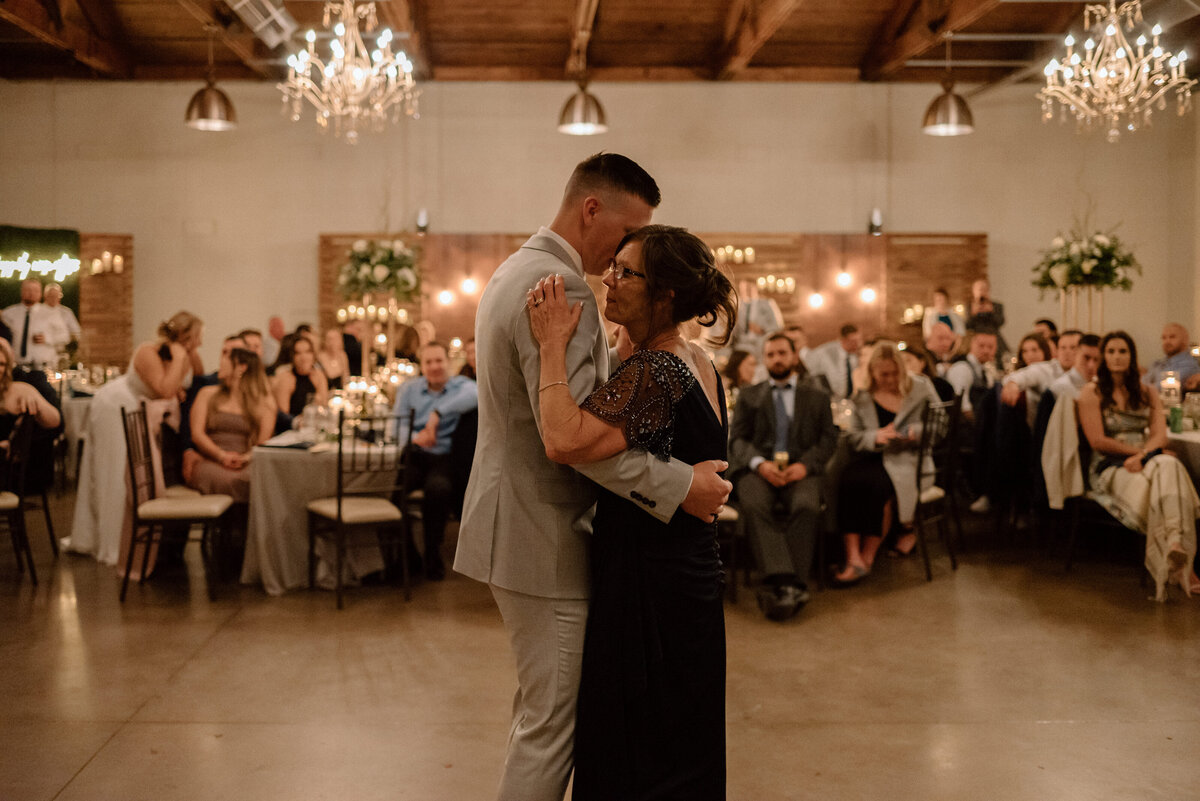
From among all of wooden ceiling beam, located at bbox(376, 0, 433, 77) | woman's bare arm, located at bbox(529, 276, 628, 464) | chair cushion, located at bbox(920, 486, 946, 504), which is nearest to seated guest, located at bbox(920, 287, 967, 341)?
chair cushion, located at bbox(920, 486, 946, 504)

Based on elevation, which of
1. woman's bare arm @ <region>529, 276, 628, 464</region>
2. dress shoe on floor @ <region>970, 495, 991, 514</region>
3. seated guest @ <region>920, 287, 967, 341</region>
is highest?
seated guest @ <region>920, 287, 967, 341</region>

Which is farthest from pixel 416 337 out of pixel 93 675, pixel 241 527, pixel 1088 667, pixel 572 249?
pixel 572 249

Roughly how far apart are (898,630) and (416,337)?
6042mm

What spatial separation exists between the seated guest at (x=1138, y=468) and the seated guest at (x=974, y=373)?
169 centimetres

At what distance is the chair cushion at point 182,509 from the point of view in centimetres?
532

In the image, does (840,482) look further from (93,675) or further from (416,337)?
(416,337)

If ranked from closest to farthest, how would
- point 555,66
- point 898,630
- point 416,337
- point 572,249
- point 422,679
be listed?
point 572,249 → point 422,679 → point 898,630 → point 416,337 → point 555,66

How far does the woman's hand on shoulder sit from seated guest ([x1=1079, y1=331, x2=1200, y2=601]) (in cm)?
444

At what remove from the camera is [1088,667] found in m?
4.20

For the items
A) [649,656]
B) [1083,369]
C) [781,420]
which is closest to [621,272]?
[649,656]

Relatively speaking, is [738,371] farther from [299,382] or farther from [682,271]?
[682,271]

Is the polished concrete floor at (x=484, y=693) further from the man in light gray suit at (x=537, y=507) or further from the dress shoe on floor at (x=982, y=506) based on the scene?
the dress shoe on floor at (x=982, y=506)

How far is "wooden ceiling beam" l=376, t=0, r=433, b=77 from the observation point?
1010cm

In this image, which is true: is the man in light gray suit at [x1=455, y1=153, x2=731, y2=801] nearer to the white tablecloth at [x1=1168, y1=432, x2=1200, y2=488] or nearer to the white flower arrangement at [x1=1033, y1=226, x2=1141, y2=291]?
the white tablecloth at [x1=1168, y1=432, x2=1200, y2=488]
